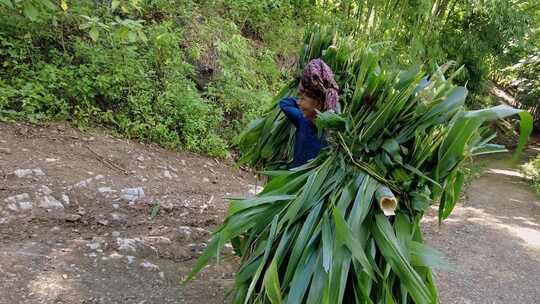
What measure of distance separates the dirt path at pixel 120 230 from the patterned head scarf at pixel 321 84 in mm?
1278

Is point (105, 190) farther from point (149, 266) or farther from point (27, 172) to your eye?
point (149, 266)

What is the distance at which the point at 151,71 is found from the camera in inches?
195

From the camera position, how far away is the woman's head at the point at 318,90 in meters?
2.13

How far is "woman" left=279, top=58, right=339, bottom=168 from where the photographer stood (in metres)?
2.14

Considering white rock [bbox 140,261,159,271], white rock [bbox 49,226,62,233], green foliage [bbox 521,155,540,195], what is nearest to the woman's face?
white rock [bbox 140,261,159,271]

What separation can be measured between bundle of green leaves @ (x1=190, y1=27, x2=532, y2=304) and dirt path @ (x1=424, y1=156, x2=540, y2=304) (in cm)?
72

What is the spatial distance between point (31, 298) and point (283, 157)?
147 cm

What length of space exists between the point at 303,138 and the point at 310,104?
185mm

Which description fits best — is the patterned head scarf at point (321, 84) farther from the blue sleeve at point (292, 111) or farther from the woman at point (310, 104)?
the blue sleeve at point (292, 111)

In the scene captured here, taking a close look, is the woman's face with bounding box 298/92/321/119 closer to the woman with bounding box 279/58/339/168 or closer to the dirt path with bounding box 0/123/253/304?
the woman with bounding box 279/58/339/168

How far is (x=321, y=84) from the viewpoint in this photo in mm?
2145

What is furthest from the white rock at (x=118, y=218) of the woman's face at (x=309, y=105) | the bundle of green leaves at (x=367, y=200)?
the woman's face at (x=309, y=105)

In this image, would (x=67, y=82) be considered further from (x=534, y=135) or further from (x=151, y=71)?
(x=534, y=135)

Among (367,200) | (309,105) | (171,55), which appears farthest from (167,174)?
(367,200)
